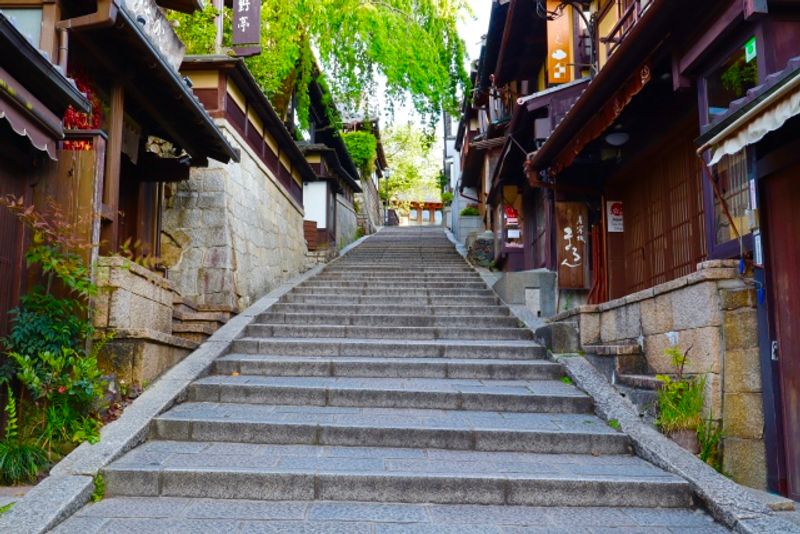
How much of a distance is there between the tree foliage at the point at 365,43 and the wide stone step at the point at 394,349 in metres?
6.82

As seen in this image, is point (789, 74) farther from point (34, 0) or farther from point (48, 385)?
point (34, 0)

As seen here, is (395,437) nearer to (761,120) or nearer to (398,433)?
(398,433)

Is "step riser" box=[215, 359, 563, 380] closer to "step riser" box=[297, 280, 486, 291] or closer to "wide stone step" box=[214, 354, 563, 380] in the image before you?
"wide stone step" box=[214, 354, 563, 380]

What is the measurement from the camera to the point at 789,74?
12.3ft

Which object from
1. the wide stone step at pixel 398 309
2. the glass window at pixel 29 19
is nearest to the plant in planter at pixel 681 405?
the wide stone step at pixel 398 309

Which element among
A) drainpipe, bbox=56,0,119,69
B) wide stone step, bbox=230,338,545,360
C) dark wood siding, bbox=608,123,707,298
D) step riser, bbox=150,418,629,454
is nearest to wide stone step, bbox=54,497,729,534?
step riser, bbox=150,418,629,454

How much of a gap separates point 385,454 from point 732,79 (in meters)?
4.66

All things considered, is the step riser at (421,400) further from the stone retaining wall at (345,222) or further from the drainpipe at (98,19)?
the stone retaining wall at (345,222)

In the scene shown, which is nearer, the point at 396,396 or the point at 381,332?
the point at 396,396

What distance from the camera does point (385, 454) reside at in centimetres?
499

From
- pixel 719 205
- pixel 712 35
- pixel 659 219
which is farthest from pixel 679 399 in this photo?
pixel 659 219

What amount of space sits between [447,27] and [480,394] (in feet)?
32.2

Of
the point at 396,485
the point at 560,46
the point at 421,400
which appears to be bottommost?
the point at 396,485

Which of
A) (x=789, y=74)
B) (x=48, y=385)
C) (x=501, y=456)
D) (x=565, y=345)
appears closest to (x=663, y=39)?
(x=789, y=74)
